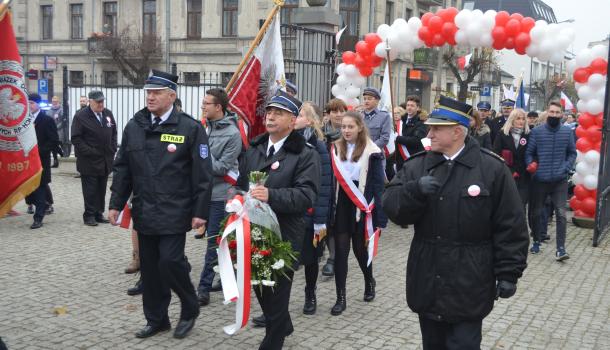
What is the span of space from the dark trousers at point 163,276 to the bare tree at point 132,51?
31092 mm

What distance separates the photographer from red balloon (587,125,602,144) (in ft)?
37.0

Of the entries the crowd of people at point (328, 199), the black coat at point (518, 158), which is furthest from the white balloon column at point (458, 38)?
the crowd of people at point (328, 199)

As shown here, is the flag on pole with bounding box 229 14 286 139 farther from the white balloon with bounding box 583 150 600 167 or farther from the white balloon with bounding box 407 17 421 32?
the white balloon with bounding box 583 150 600 167

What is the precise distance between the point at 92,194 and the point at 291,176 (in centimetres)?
636

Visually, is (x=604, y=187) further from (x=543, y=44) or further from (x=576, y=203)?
(x=543, y=44)

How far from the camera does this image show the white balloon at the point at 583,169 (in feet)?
37.2

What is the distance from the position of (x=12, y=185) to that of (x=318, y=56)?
841cm

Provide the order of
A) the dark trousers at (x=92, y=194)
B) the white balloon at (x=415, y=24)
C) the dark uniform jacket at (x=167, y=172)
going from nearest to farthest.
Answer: the dark uniform jacket at (x=167, y=172), the dark trousers at (x=92, y=194), the white balloon at (x=415, y=24)

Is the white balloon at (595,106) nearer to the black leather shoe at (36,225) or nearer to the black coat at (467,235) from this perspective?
the black coat at (467,235)

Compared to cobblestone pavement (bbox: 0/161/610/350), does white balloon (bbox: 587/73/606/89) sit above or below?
above

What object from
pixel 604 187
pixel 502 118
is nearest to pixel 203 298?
pixel 604 187

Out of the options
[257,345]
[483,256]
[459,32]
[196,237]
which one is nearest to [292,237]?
[257,345]

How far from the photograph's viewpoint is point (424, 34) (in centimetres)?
1252

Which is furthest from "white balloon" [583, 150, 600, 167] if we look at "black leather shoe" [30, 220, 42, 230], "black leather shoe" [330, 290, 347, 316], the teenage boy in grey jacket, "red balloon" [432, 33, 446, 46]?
"black leather shoe" [30, 220, 42, 230]
